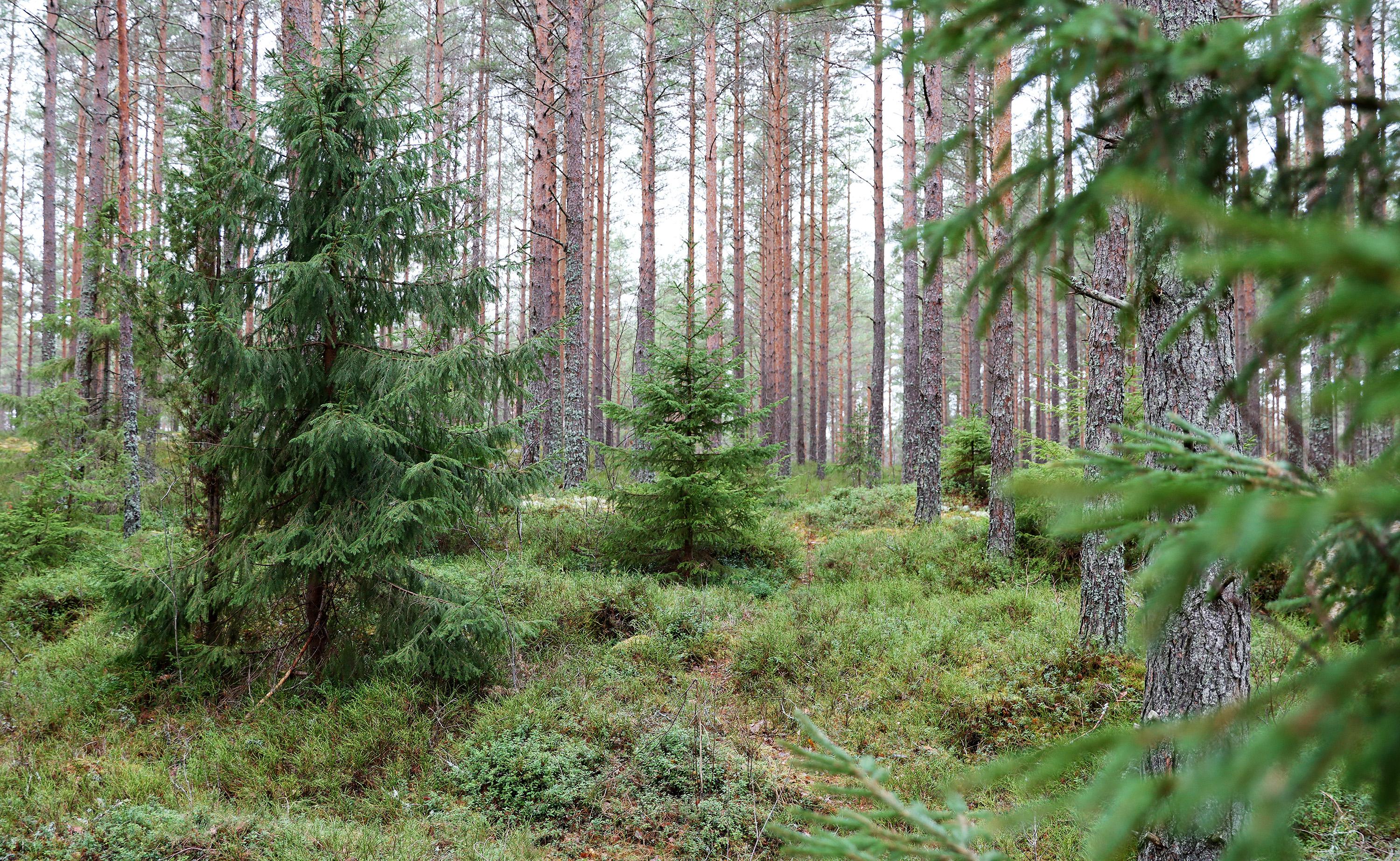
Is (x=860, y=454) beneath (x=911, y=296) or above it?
beneath

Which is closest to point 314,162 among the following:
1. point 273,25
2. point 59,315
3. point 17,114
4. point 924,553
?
point 924,553

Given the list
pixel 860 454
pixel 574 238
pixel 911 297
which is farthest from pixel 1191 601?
pixel 860 454

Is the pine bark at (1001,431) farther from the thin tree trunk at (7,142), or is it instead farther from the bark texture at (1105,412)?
the thin tree trunk at (7,142)

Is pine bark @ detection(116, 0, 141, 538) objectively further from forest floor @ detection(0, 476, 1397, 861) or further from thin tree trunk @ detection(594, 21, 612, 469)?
thin tree trunk @ detection(594, 21, 612, 469)

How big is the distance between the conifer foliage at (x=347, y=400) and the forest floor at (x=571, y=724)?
0.53m

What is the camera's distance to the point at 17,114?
28047 mm

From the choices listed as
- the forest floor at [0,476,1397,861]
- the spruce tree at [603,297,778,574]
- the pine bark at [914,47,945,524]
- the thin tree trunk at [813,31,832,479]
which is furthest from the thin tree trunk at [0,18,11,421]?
the pine bark at [914,47,945,524]

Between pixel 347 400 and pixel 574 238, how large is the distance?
25.9ft

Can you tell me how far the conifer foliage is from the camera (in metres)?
5.61

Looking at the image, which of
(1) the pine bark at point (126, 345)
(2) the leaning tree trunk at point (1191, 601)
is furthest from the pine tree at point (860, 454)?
(2) the leaning tree trunk at point (1191, 601)

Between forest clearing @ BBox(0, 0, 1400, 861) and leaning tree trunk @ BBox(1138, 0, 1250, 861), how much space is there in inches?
0.9

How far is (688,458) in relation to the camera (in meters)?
9.12

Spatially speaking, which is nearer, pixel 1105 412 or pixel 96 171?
pixel 1105 412

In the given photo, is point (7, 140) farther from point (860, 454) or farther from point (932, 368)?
point (932, 368)
